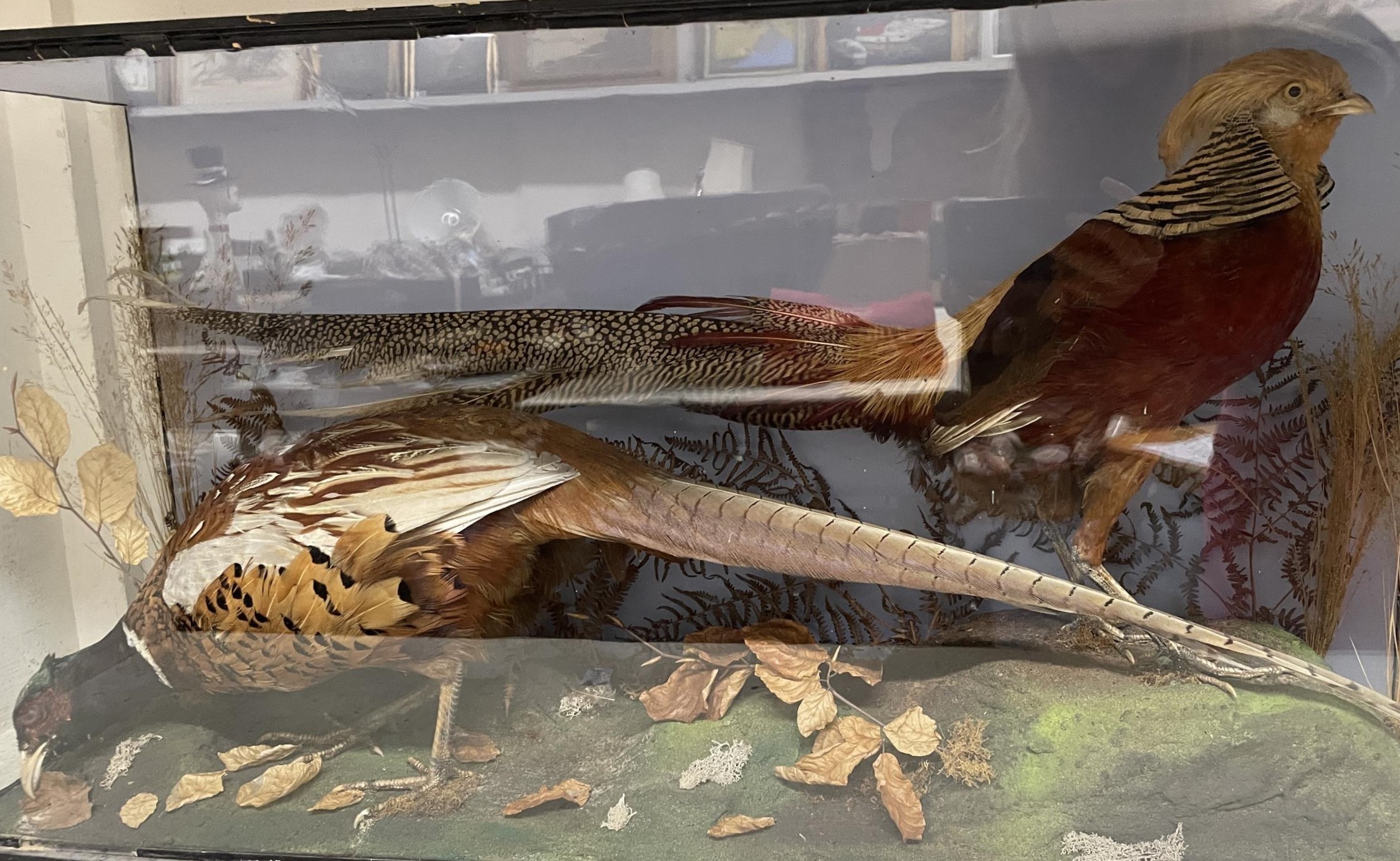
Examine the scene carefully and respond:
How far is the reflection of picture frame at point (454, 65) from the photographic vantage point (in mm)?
1138

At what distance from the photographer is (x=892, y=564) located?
1.12 metres

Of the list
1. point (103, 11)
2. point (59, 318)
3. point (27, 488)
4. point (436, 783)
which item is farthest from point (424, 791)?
point (103, 11)

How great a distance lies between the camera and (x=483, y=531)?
1176 mm

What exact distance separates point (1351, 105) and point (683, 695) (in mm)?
1185

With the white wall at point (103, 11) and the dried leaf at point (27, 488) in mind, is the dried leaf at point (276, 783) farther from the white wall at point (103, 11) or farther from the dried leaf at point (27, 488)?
the white wall at point (103, 11)

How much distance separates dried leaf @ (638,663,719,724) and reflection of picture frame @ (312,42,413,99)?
37.4 inches

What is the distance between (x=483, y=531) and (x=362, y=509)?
0.18 meters

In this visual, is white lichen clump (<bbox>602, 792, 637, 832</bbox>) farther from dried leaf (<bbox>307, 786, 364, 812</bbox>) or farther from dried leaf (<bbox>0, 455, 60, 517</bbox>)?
dried leaf (<bbox>0, 455, 60, 517</bbox>)

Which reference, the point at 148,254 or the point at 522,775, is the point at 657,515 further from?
the point at 148,254

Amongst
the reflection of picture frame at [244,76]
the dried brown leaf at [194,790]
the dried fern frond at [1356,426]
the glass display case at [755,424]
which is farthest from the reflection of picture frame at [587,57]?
the dried brown leaf at [194,790]

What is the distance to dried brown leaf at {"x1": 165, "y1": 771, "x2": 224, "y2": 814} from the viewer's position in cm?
128

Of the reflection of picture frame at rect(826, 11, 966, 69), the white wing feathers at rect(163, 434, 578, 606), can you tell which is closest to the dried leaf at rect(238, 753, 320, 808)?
the white wing feathers at rect(163, 434, 578, 606)

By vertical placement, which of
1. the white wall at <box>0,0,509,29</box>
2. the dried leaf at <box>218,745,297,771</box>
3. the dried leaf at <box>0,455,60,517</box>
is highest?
the white wall at <box>0,0,509,29</box>

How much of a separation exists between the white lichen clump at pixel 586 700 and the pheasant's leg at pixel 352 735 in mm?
236
